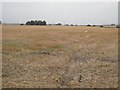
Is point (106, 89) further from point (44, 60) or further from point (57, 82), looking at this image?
point (44, 60)

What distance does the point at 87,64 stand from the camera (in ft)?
76.9

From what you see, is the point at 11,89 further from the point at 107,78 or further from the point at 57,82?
the point at 107,78

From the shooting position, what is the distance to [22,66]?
22.3m

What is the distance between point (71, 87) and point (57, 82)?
133 cm

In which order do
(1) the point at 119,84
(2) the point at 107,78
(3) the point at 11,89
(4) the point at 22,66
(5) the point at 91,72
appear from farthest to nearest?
1. (4) the point at 22,66
2. (5) the point at 91,72
3. (2) the point at 107,78
4. (1) the point at 119,84
5. (3) the point at 11,89

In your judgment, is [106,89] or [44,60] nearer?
[106,89]

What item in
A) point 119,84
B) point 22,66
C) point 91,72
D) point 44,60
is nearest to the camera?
point 119,84

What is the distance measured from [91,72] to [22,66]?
586 cm

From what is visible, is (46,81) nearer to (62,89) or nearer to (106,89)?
(62,89)

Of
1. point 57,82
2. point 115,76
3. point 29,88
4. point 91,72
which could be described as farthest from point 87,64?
point 29,88

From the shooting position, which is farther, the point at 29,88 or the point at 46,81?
the point at 46,81

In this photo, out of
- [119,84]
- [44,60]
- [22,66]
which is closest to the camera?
[119,84]

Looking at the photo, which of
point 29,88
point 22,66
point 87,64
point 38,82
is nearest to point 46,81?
point 38,82

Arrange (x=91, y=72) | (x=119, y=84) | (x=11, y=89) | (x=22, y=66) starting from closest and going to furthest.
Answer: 1. (x=11, y=89)
2. (x=119, y=84)
3. (x=91, y=72)
4. (x=22, y=66)
